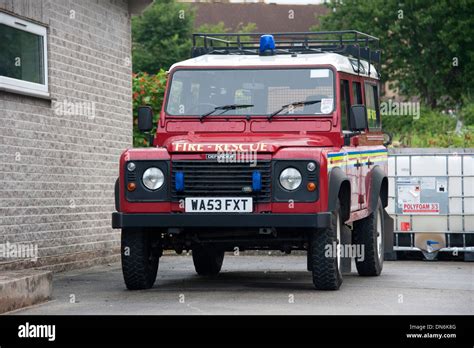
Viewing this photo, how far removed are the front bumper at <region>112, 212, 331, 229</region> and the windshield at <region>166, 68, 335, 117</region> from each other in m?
1.77

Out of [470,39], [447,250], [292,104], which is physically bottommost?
[447,250]

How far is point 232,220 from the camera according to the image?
41.8ft

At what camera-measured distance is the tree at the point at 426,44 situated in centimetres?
6375

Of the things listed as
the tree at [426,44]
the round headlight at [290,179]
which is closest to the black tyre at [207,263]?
the round headlight at [290,179]

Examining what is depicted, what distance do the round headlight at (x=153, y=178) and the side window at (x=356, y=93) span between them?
313 centimetres

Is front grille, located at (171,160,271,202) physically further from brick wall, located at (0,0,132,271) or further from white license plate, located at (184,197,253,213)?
brick wall, located at (0,0,132,271)

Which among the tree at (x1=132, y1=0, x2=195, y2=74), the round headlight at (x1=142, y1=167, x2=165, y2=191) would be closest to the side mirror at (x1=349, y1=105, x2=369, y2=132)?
the round headlight at (x1=142, y1=167, x2=165, y2=191)

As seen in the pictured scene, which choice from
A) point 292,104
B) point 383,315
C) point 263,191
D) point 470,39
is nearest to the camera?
point 383,315

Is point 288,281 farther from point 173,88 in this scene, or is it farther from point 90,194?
point 90,194

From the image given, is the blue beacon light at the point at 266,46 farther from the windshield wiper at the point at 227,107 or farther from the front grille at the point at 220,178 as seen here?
the front grille at the point at 220,178

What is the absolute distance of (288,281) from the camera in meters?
15.1

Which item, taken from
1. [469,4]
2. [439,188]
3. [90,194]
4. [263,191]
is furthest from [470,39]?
[263,191]

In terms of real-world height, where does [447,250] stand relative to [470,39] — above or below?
below
